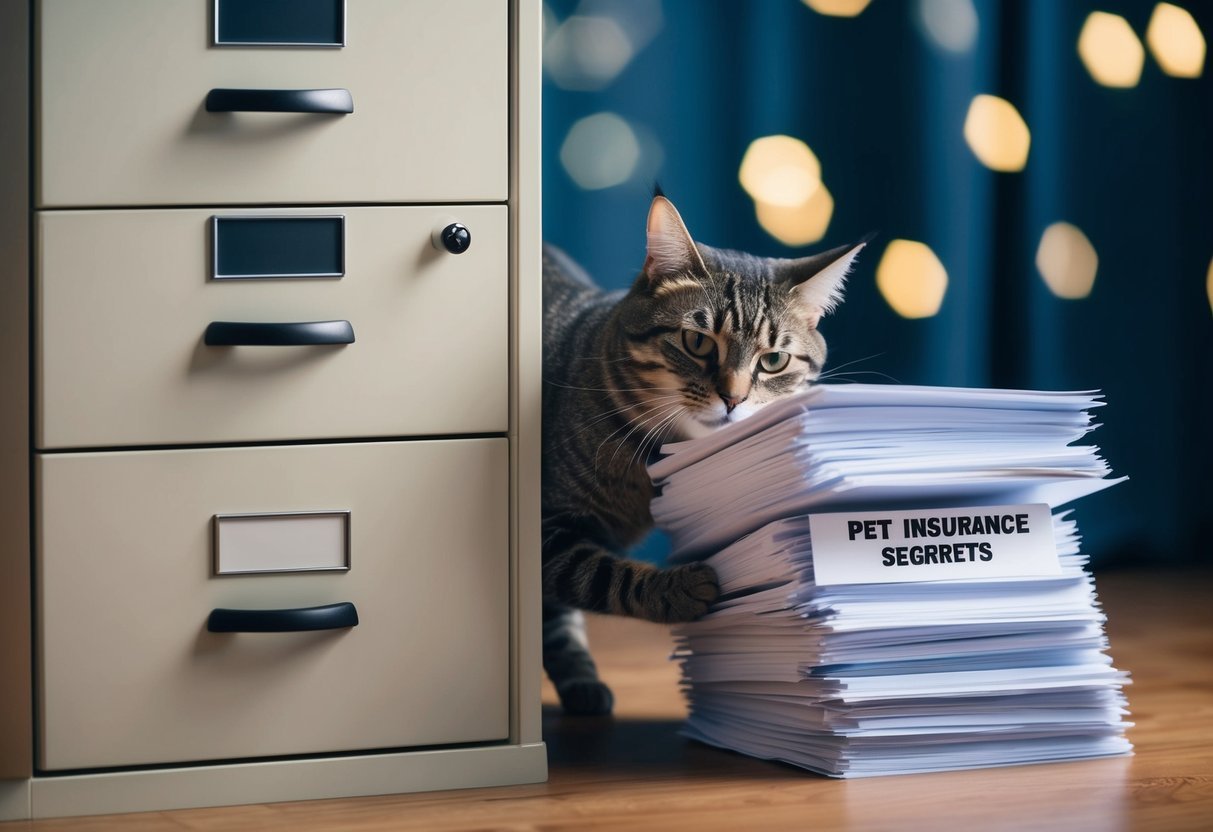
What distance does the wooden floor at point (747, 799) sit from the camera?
2.85ft

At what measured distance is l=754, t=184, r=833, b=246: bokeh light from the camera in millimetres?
1773

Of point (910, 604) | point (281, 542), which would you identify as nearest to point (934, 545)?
point (910, 604)

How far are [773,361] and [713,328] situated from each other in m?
0.07

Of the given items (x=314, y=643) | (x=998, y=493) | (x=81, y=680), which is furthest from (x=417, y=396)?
(x=998, y=493)

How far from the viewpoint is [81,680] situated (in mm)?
896

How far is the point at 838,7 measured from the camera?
1.77 metres

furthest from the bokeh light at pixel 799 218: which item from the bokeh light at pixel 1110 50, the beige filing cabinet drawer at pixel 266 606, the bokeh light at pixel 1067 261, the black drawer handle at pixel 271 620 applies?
the black drawer handle at pixel 271 620

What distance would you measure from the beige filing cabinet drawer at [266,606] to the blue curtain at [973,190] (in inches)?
30.8

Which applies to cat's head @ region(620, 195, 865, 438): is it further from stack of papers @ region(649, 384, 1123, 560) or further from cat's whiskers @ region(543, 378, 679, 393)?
stack of papers @ region(649, 384, 1123, 560)

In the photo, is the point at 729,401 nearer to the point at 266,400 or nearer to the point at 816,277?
the point at 816,277

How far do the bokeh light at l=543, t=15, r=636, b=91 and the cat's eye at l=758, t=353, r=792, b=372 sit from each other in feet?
2.15

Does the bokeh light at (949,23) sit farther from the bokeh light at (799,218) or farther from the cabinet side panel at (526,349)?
the cabinet side panel at (526,349)

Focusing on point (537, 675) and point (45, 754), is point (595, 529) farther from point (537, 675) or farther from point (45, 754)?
point (45, 754)

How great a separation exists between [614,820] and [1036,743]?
0.36m
